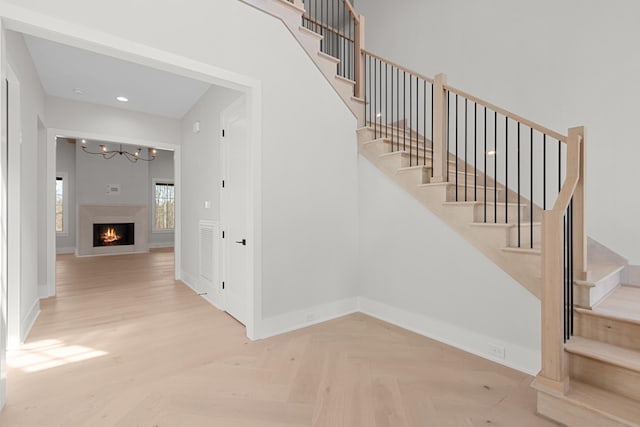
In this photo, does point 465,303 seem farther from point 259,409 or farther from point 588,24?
point 588,24

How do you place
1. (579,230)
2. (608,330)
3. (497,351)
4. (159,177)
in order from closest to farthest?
(608,330)
(579,230)
(497,351)
(159,177)

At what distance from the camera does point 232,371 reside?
2.27 metres

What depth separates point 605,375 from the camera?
173cm

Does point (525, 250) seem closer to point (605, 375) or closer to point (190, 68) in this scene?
point (605, 375)

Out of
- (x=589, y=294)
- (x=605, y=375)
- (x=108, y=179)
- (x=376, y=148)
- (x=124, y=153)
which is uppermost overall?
(x=124, y=153)

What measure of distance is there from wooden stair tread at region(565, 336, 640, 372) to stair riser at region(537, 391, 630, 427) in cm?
30

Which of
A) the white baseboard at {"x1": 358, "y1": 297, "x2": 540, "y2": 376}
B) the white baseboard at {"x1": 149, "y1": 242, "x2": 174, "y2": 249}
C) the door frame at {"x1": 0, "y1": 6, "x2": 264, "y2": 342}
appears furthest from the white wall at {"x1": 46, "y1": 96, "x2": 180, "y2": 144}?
the white baseboard at {"x1": 149, "y1": 242, "x2": 174, "y2": 249}

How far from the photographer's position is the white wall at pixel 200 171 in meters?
3.96

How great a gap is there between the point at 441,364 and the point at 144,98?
502cm

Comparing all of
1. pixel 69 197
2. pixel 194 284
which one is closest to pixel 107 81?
pixel 194 284

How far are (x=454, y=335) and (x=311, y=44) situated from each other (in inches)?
127

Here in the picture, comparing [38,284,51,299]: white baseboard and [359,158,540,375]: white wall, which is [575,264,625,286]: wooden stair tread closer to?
[359,158,540,375]: white wall

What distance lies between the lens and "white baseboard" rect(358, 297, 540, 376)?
7.35ft

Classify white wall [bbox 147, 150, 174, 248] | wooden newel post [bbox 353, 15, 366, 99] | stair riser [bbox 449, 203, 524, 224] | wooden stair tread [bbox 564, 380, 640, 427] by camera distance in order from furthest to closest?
white wall [bbox 147, 150, 174, 248], wooden newel post [bbox 353, 15, 366, 99], stair riser [bbox 449, 203, 524, 224], wooden stair tread [bbox 564, 380, 640, 427]
